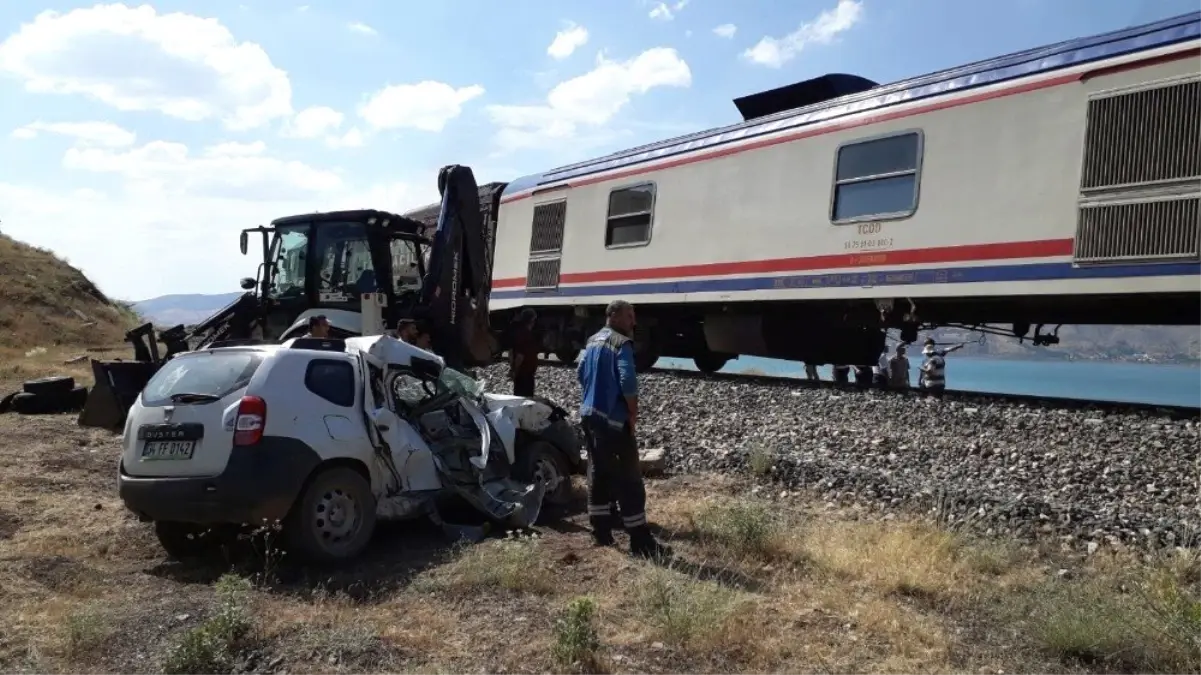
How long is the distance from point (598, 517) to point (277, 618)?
92.0 inches

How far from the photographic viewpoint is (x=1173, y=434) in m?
7.34

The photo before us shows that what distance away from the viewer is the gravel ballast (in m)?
6.20

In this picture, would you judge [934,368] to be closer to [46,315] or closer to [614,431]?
[614,431]

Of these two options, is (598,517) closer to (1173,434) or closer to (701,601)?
(701,601)

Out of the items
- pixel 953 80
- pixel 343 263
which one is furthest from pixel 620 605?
pixel 343 263

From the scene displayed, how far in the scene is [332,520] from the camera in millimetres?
6051

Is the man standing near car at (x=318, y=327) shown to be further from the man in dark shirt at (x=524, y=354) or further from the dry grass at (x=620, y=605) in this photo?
the dry grass at (x=620, y=605)

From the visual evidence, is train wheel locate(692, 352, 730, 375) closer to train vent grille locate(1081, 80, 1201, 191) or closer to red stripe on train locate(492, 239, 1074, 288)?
red stripe on train locate(492, 239, 1074, 288)

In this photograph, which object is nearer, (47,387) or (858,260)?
(858,260)

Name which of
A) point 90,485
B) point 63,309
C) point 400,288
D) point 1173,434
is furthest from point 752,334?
point 63,309

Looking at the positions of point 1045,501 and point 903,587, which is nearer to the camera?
point 903,587

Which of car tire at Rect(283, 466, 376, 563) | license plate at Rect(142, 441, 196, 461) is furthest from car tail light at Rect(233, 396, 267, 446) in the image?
car tire at Rect(283, 466, 376, 563)

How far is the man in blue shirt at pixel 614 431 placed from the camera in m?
6.19

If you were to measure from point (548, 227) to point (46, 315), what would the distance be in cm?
1999
